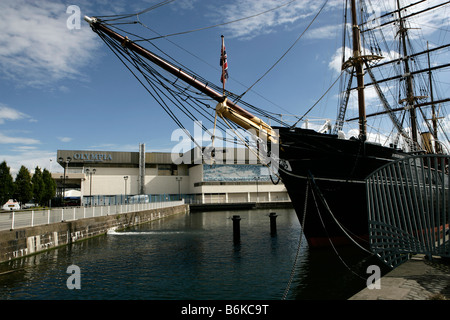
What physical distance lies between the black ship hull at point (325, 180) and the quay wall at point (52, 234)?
11.9 m

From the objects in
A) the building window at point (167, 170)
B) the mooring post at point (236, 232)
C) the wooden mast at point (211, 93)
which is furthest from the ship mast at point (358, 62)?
the building window at point (167, 170)

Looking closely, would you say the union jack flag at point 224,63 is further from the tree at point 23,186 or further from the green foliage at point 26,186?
the tree at point 23,186

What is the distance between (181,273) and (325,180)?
784cm

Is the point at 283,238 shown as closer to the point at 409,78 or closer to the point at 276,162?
the point at 276,162

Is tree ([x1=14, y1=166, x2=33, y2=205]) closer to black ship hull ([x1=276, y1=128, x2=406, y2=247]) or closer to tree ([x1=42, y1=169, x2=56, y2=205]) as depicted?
tree ([x1=42, y1=169, x2=56, y2=205])

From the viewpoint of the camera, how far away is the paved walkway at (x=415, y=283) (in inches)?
216

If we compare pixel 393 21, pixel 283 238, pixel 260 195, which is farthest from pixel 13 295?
pixel 260 195

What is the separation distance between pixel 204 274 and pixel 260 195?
5392 centimetres

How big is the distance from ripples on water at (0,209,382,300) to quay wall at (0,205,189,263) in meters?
0.50

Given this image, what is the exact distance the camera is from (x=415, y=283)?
6277 millimetres

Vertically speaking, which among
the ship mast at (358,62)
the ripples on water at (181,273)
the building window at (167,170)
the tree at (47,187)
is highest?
the ship mast at (358,62)

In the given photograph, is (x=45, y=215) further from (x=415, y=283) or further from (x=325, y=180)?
(x=415, y=283)

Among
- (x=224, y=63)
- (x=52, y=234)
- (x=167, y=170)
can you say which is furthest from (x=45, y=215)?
(x=167, y=170)
